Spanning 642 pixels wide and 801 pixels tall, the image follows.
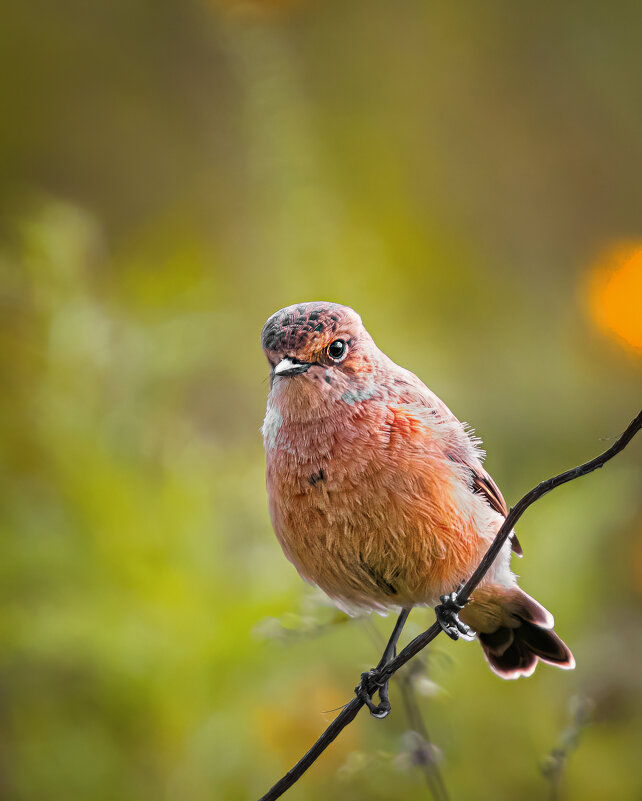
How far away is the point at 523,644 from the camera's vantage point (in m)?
3.22

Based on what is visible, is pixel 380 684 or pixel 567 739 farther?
pixel 380 684

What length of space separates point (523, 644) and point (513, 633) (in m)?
0.05

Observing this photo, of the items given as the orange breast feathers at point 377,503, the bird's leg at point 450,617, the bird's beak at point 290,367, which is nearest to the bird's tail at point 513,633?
the bird's leg at point 450,617

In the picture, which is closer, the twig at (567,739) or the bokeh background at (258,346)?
the twig at (567,739)

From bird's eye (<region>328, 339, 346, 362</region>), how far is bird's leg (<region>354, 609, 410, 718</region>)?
0.91 m

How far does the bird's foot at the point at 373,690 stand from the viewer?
2.62 metres

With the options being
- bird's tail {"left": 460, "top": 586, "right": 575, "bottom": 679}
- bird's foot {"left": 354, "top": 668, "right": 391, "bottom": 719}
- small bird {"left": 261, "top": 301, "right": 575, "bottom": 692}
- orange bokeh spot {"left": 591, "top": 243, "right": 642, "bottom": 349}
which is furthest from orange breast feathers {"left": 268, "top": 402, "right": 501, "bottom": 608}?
orange bokeh spot {"left": 591, "top": 243, "right": 642, "bottom": 349}

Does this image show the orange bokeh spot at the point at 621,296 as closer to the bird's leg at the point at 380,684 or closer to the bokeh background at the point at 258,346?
the bokeh background at the point at 258,346

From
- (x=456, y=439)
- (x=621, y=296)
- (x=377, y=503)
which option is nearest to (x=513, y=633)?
(x=456, y=439)

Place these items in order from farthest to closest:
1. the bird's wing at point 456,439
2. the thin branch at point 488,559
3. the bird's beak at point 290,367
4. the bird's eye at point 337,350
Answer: the bird's wing at point 456,439
the bird's eye at point 337,350
the bird's beak at point 290,367
the thin branch at point 488,559

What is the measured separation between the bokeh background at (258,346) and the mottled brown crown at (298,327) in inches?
32.7

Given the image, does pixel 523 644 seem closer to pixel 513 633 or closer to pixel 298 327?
pixel 513 633

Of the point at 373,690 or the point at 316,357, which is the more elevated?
the point at 316,357

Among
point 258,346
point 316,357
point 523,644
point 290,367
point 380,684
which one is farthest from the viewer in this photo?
point 258,346
